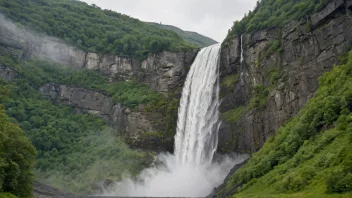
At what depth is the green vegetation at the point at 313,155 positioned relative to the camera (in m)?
25.2

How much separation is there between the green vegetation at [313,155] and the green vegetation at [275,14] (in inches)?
496

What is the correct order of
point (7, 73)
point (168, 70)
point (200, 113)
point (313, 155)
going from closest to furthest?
1. point (313, 155)
2. point (200, 113)
3. point (168, 70)
4. point (7, 73)

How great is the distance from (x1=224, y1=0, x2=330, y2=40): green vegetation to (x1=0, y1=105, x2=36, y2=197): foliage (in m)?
38.9

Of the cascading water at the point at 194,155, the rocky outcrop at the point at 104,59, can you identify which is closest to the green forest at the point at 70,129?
the rocky outcrop at the point at 104,59

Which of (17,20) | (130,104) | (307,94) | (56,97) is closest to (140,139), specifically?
(130,104)

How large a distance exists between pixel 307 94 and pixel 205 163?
66.9ft

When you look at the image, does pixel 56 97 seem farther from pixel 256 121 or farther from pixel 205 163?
pixel 256 121

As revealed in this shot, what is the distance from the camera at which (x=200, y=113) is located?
66.2m

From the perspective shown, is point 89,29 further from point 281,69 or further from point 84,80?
point 281,69

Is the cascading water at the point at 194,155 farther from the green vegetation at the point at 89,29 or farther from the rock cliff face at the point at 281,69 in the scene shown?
the green vegetation at the point at 89,29

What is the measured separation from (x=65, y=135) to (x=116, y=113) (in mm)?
11722

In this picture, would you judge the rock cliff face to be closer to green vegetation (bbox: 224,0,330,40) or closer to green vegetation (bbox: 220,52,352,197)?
green vegetation (bbox: 224,0,330,40)

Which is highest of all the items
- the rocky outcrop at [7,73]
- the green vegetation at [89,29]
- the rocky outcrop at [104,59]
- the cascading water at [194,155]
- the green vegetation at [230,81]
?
the green vegetation at [89,29]

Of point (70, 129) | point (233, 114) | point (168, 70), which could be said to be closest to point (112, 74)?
point (70, 129)
